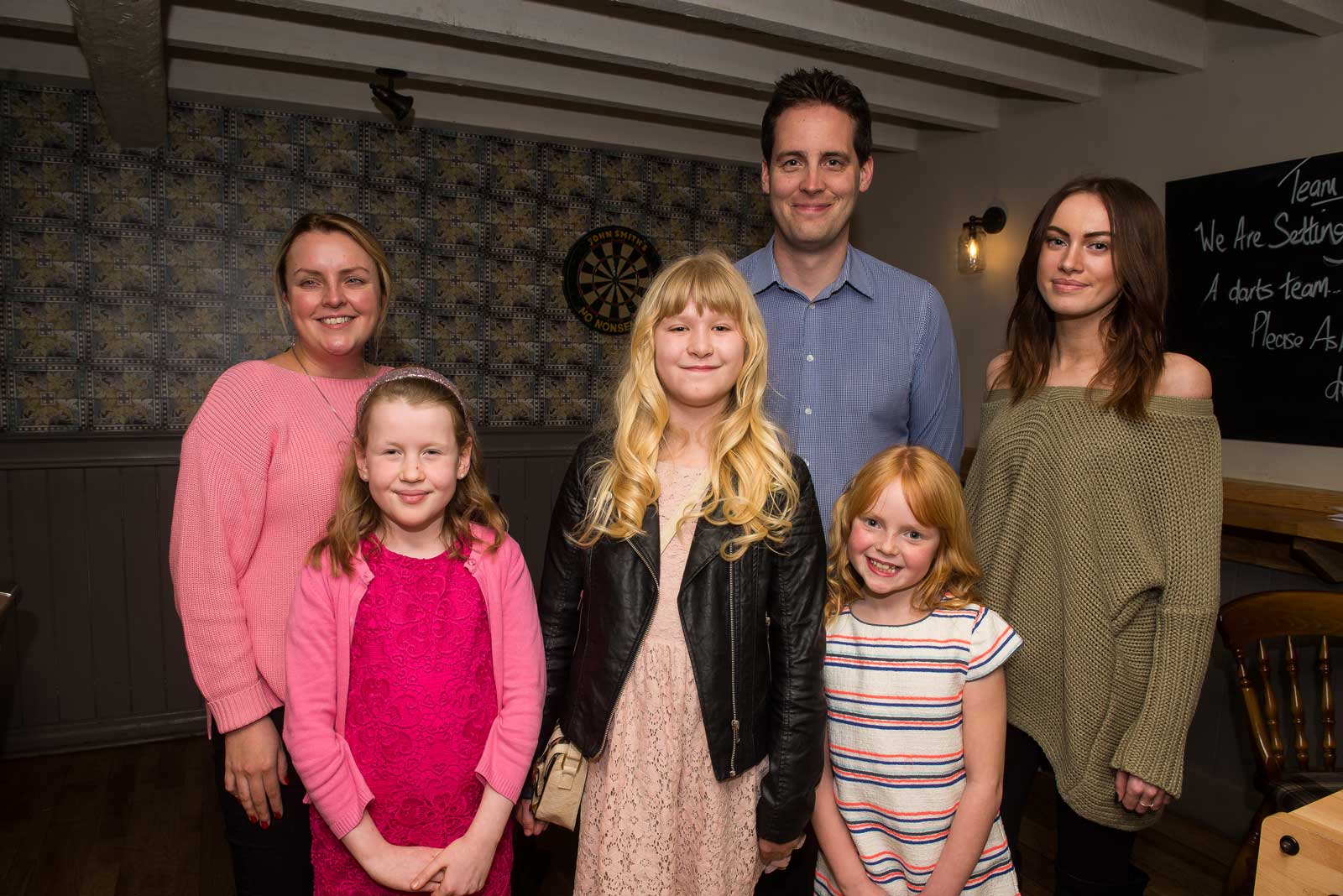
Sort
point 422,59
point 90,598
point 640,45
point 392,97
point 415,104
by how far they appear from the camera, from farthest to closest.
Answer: point 415,104
point 90,598
point 392,97
point 422,59
point 640,45

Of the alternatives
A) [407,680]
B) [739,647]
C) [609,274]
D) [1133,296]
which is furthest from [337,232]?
[609,274]

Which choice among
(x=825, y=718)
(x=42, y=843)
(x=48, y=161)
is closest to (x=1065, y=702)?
(x=825, y=718)

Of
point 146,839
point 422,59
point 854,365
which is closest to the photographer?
point 854,365

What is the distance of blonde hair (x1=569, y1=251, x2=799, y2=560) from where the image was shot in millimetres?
1416

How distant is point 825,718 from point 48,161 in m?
3.95

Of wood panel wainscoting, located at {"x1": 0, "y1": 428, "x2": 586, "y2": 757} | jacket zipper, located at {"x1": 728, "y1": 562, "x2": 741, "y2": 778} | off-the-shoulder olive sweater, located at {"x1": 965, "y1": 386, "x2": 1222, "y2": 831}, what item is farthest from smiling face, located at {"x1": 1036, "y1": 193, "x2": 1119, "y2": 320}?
wood panel wainscoting, located at {"x1": 0, "y1": 428, "x2": 586, "y2": 757}

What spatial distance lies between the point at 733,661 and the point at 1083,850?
0.79m

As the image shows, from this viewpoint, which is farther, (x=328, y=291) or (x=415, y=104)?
(x=415, y=104)

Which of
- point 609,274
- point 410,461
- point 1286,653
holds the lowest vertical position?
point 1286,653

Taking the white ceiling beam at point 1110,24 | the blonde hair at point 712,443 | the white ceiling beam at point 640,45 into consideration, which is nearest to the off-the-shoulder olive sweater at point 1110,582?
the blonde hair at point 712,443

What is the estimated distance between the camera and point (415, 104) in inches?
155

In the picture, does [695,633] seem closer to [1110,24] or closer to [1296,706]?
[1296,706]

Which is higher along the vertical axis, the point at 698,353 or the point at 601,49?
the point at 601,49

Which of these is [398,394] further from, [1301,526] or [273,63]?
[273,63]
